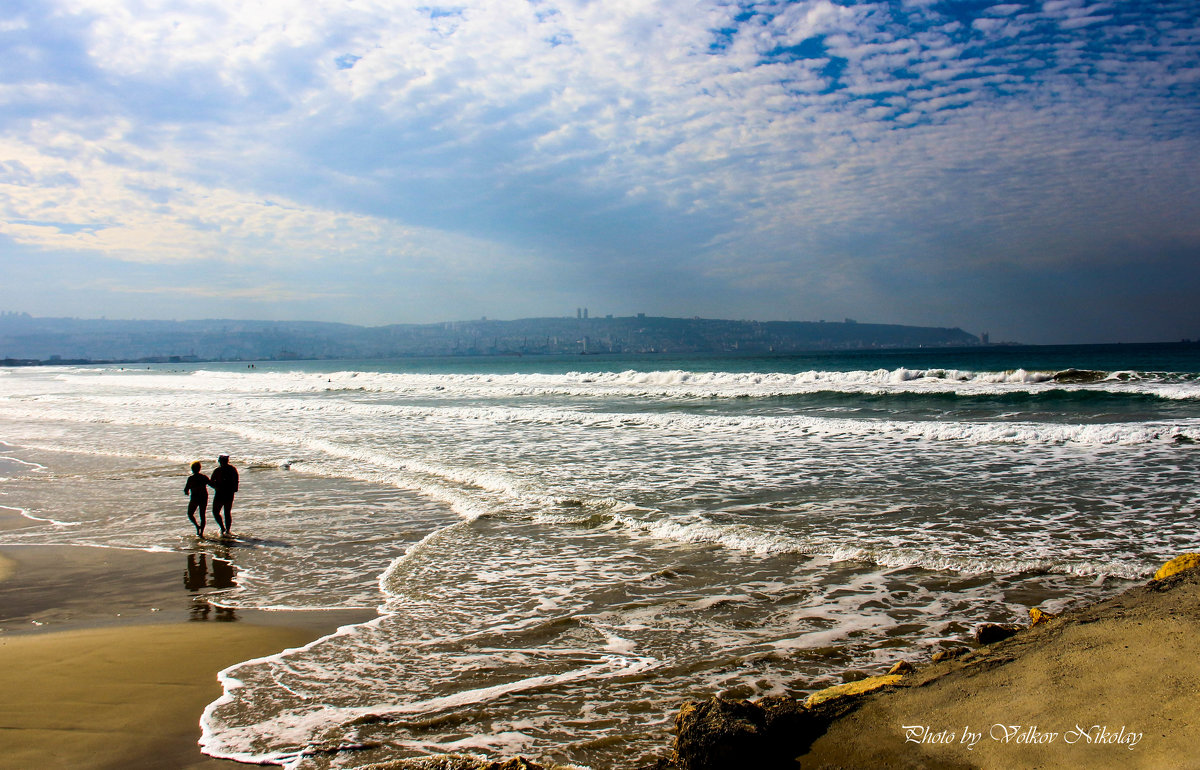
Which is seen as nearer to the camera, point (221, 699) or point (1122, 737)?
point (1122, 737)

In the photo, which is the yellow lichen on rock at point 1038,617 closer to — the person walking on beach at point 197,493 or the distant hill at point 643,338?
the person walking on beach at point 197,493

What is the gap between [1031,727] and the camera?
309cm

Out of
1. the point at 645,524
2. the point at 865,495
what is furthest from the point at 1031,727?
the point at 865,495

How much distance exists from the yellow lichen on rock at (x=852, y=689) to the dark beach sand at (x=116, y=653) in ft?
10.4

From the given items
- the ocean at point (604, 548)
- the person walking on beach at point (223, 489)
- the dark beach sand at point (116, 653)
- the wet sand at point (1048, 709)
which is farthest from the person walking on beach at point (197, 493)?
the wet sand at point (1048, 709)

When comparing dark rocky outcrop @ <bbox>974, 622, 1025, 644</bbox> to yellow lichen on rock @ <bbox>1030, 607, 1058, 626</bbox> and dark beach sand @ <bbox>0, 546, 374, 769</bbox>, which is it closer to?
yellow lichen on rock @ <bbox>1030, 607, 1058, 626</bbox>

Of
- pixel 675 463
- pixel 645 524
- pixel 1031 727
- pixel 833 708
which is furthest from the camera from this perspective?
pixel 675 463

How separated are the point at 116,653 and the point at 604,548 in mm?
4752

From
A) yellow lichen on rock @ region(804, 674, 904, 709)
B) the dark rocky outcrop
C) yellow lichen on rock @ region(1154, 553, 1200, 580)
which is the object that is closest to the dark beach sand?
yellow lichen on rock @ region(804, 674, 904, 709)

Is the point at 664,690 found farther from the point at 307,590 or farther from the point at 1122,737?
the point at 307,590

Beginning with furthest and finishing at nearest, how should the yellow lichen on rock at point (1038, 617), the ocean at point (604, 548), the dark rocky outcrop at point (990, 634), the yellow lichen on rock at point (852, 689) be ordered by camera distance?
the yellow lichen on rock at point (1038, 617) < the dark rocky outcrop at point (990, 634) < the ocean at point (604, 548) < the yellow lichen on rock at point (852, 689)

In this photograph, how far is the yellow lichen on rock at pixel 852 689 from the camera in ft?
11.9

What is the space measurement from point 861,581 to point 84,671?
257 inches

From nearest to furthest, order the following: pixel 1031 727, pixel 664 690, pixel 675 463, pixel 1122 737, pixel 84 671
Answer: pixel 1122 737 → pixel 1031 727 → pixel 664 690 → pixel 84 671 → pixel 675 463
